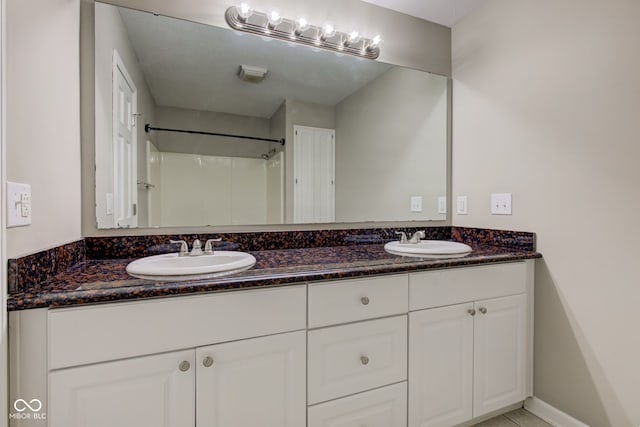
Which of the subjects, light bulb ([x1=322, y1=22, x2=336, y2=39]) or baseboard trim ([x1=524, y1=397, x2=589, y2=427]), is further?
light bulb ([x1=322, y1=22, x2=336, y2=39])

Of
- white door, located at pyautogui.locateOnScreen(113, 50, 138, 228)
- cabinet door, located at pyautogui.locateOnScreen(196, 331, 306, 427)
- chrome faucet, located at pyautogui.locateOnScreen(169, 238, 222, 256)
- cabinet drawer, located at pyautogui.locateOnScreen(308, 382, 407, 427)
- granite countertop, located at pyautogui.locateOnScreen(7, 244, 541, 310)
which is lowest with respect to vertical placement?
cabinet drawer, located at pyautogui.locateOnScreen(308, 382, 407, 427)

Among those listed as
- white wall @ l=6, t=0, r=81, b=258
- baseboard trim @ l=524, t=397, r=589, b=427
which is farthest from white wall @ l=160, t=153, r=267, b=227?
baseboard trim @ l=524, t=397, r=589, b=427

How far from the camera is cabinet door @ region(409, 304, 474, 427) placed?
129 cm

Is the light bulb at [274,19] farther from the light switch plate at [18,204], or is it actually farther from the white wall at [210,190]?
the light switch plate at [18,204]

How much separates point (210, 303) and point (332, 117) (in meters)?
1.25

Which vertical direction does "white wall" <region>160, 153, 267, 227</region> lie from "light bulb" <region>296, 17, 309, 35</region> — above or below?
below

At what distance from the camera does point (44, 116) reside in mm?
1017

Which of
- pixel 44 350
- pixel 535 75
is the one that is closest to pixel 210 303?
pixel 44 350

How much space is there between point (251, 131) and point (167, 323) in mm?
1020

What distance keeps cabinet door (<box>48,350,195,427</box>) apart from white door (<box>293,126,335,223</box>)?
952mm

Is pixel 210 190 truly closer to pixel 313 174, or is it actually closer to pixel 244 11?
pixel 313 174

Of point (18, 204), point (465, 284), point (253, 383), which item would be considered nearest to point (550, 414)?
point (465, 284)

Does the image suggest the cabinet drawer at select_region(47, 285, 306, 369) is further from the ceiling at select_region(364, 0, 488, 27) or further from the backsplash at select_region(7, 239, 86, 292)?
the ceiling at select_region(364, 0, 488, 27)

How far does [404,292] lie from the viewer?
1.27 m
